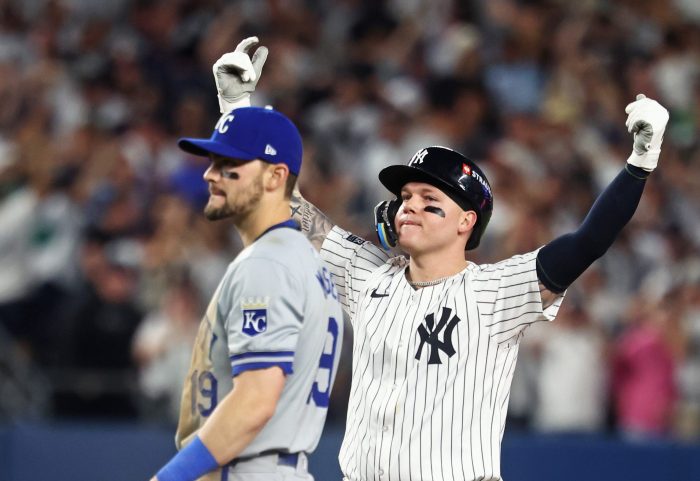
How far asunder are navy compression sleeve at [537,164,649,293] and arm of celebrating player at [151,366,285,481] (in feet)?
3.91

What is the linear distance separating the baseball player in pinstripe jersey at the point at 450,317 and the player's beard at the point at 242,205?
88cm

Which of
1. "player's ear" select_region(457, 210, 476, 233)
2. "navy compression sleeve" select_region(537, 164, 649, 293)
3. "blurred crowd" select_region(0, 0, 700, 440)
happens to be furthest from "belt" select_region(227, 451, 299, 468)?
"blurred crowd" select_region(0, 0, 700, 440)

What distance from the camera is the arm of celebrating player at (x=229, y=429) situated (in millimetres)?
3578

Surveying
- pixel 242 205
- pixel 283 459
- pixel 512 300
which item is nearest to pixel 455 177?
pixel 512 300

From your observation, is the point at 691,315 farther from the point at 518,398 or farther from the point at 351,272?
the point at 351,272

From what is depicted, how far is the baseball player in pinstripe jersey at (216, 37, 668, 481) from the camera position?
169 inches

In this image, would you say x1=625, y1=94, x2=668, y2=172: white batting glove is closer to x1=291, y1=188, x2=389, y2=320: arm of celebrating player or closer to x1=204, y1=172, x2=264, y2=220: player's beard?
x1=291, y1=188, x2=389, y2=320: arm of celebrating player

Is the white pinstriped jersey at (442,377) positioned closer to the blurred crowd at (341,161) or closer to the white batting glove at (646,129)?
the white batting glove at (646,129)

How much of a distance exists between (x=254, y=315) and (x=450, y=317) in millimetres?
1058

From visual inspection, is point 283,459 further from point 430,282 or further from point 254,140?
point 430,282

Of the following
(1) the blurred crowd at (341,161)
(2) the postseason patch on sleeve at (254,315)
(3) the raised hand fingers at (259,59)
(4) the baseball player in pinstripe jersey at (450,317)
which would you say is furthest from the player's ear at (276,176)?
(1) the blurred crowd at (341,161)

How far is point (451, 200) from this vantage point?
4668 millimetres

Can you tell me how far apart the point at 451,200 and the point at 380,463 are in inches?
38.5

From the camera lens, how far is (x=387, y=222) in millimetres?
4879
